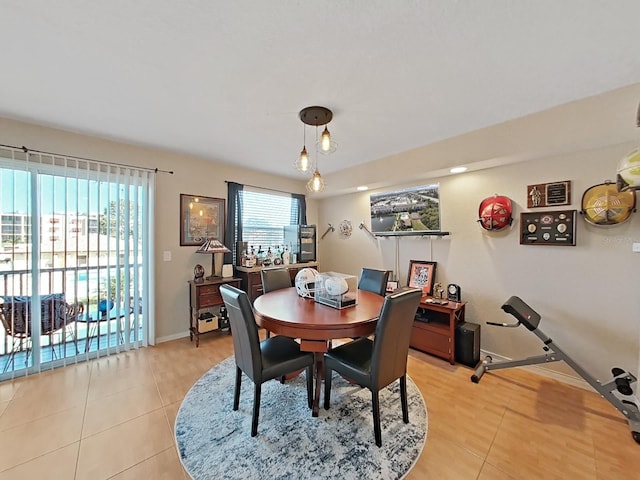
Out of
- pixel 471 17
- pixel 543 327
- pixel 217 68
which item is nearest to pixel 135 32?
pixel 217 68

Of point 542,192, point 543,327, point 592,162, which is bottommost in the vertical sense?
point 543,327

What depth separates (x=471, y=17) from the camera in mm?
1340

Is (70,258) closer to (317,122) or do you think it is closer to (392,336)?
(317,122)

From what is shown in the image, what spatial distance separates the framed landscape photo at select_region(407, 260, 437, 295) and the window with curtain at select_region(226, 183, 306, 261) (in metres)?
2.23

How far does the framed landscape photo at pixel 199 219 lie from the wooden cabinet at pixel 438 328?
9.97 ft

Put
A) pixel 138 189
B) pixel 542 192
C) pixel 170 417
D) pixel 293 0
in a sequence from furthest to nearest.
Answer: pixel 138 189, pixel 542 192, pixel 170 417, pixel 293 0

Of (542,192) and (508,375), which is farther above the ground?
(542,192)

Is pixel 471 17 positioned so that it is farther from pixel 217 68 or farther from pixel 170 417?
pixel 170 417

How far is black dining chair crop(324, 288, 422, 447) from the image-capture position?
1729 millimetres

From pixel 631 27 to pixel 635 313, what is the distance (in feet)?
7.19

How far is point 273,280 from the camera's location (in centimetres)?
319

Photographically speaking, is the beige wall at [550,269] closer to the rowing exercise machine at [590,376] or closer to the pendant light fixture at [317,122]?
the rowing exercise machine at [590,376]

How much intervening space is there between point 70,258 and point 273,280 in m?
2.18

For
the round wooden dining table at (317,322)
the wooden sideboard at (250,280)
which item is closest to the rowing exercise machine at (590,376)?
the round wooden dining table at (317,322)
